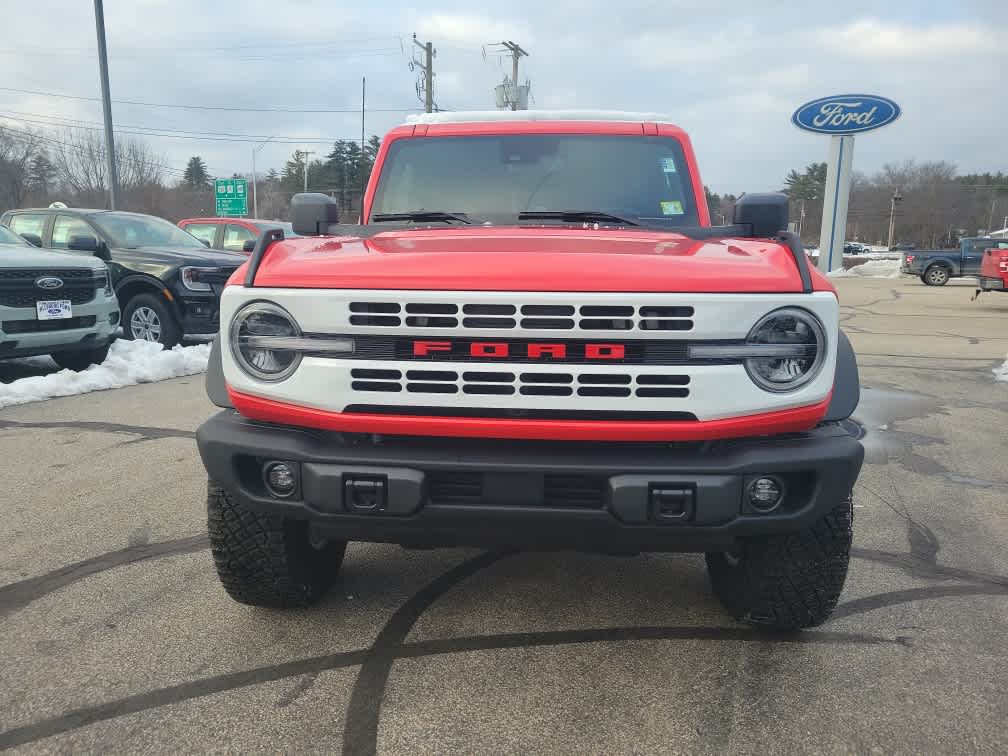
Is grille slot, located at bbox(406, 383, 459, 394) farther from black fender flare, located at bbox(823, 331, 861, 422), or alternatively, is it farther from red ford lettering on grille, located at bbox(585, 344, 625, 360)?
black fender flare, located at bbox(823, 331, 861, 422)

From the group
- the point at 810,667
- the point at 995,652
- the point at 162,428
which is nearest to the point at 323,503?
the point at 810,667

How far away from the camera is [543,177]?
11.7ft

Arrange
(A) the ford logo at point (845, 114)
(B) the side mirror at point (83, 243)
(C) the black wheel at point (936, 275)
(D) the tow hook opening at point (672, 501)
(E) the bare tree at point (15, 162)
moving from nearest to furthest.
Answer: (D) the tow hook opening at point (672, 501)
(B) the side mirror at point (83, 243)
(A) the ford logo at point (845, 114)
(C) the black wheel at point (936, 275)
(E) the bare tree at point (15, 162)

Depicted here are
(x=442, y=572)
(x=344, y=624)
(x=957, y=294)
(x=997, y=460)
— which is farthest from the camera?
(x=957, y=294)

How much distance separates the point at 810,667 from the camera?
2480mm

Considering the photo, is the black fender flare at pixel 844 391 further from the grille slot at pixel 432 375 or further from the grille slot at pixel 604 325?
the grille slot at pixel 432 375

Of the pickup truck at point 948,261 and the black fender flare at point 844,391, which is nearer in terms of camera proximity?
the black fender flare at point 844,391

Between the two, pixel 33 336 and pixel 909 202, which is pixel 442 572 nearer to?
pixel 33 336

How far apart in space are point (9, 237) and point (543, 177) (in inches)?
267

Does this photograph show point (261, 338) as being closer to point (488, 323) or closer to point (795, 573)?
point (488, 323)

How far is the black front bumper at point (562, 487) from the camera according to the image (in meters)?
2.04

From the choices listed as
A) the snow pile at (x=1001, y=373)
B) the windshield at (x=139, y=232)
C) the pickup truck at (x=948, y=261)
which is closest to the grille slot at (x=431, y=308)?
the snow pile at (x=1001, y=373)

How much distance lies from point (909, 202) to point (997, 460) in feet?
332

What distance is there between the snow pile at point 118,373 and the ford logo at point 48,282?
798 mm
